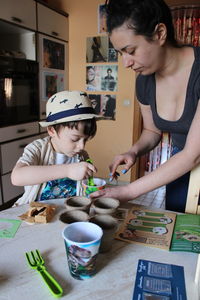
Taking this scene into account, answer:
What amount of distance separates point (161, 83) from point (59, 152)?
0.54m

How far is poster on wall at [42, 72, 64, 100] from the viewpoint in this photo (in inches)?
106

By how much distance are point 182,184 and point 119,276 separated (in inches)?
26.0

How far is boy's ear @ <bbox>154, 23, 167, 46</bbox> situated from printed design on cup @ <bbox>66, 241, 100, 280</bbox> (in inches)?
26.6

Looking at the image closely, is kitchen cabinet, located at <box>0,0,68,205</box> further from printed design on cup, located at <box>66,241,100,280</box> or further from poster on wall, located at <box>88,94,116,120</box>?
printed design on cup, located at <box>66,241,100,280</box>

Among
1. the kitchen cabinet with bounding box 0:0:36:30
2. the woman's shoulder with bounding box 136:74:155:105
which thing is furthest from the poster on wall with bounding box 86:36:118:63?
the woman's shoulder with bounding box 136:74:155:105

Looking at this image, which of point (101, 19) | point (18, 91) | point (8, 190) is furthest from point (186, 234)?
point (101, 19)

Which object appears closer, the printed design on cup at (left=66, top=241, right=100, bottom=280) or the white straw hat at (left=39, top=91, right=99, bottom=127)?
the printed design on cup at (left=66, top=241, right=100, bottom=280)

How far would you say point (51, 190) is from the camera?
1.13 meters

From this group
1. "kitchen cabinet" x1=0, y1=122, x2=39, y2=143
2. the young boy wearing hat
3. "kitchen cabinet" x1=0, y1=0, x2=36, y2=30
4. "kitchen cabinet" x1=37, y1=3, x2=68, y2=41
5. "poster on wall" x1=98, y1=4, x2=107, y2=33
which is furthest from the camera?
"poster on wall" x1=98, y1=4, x2=107, y2=33

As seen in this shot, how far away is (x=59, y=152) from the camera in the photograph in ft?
3.86

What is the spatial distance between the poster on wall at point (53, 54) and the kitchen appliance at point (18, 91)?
0.23m

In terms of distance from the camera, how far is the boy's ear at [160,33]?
0.84 meters

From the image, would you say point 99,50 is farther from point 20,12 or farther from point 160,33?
point 160,33

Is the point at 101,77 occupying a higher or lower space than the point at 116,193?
higher
